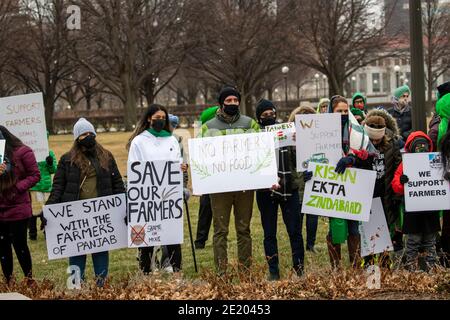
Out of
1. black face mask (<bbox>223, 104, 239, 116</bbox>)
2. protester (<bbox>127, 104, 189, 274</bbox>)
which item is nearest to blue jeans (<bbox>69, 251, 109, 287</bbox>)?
protester (<bbox>127, 104, 189, 274</bbox>)

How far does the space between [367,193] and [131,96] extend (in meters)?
35.5

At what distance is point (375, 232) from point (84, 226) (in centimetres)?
295

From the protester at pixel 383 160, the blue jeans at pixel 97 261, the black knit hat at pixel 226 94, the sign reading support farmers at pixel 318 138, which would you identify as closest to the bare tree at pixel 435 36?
the protester at pixel 383 160

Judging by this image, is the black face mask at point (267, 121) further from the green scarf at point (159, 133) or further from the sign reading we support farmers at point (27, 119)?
→ the sign reading we support farmers at point (27, 119)

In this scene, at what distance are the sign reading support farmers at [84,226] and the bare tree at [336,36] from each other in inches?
1255

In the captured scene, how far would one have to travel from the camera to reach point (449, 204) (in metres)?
7.00

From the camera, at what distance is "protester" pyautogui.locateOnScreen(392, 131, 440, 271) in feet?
23.6

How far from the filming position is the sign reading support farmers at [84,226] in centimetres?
709

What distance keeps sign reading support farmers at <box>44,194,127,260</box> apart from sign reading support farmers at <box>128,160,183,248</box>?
23 cm

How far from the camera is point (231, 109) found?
7.41 meters

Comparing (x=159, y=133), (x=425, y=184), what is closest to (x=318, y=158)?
(x=425, y=184)
